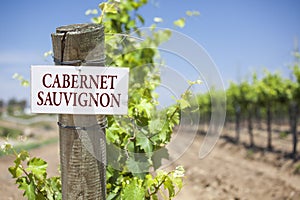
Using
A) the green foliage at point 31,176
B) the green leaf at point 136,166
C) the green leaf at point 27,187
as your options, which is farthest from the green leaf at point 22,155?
the green leaf at point 136,166

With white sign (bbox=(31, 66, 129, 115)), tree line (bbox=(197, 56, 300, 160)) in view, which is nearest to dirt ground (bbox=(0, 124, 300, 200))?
tree line (bbox=(197, 56, 300, 160))

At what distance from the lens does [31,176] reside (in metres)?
1.98

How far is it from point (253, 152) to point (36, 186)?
12.7 meters


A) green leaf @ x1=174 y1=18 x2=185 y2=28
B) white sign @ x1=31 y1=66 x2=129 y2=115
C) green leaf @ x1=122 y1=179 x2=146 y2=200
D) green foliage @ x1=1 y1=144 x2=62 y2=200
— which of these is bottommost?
green leaf @ x1=122 y1=179 x2=146 y2=200

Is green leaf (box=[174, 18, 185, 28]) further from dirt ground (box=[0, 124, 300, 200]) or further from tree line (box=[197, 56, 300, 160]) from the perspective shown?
tree line (box=[197, 56, 300, 160])

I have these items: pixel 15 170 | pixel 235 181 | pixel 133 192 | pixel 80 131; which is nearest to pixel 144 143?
pixel 133 192

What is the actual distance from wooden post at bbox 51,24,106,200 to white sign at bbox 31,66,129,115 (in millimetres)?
45

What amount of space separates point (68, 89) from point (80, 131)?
212mm

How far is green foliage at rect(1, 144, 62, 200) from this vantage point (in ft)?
6.35

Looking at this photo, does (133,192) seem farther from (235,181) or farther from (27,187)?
(235,181)

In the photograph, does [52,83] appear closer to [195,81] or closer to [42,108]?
[42,108]

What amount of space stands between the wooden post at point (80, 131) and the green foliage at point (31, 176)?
15.8 inches

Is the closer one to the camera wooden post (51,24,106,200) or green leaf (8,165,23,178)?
wooden post (51,24,106,200)

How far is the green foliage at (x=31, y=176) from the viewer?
1.94 m
